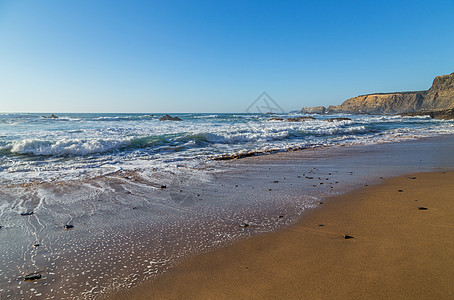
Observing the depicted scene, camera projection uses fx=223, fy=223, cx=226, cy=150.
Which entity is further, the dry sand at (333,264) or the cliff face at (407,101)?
the cliff face at (407,101)

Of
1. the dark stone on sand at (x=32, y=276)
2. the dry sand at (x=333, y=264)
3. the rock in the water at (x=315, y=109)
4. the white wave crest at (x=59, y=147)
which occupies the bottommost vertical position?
the dark stone on sand at (x=32, y=276)

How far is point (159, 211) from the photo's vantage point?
129 inches

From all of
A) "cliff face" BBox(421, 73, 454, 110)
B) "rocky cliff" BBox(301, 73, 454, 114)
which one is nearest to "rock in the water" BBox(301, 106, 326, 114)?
"rocky cliff" BBox(301, 73, 454, 114)

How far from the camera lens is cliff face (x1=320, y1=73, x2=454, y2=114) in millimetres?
54522

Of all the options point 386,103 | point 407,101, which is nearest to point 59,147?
point 407,101

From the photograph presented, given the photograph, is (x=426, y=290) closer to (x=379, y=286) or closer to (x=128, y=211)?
(x=379, y=286)

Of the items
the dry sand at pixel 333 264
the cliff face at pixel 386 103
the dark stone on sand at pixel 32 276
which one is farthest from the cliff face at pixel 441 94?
the dark stone on sand at pixel 32 276

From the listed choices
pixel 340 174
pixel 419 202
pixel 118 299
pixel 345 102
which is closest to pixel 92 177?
pixel 118 299

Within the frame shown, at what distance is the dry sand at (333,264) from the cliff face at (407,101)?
64552mm

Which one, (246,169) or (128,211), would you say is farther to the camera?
(246,169)

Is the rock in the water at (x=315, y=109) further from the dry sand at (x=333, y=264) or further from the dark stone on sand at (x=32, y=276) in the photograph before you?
the dark stone on sand at (x=32, y=276)

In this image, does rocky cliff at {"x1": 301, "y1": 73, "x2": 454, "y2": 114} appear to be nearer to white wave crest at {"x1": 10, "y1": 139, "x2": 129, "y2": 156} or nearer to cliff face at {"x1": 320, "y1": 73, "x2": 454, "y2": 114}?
cliff face at {"x1": 320, "y1": 73, "x2": 454, "y2": 114}

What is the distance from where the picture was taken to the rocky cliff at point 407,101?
54.5m

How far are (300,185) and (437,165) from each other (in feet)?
14.5
